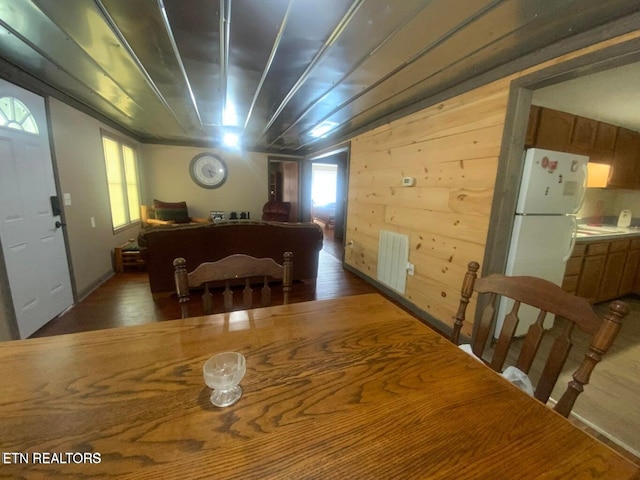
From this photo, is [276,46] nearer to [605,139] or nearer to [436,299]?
[436,299]

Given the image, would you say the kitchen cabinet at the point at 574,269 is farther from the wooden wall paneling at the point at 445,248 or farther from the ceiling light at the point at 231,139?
the ceiling light at the point at 231,139

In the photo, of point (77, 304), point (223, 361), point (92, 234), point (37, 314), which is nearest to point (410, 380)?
point (223, 361)

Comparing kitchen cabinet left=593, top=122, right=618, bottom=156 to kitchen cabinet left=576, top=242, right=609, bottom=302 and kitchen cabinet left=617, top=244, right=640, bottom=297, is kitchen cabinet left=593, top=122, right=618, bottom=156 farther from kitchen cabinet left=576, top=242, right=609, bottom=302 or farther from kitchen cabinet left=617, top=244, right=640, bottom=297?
kitchen cabinet left=617, top=244, right=640, bottom=297

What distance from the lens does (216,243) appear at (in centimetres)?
287

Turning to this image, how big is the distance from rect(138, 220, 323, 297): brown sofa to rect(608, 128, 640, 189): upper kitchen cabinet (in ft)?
11.0

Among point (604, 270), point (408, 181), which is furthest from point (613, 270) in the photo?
point (408, 181)

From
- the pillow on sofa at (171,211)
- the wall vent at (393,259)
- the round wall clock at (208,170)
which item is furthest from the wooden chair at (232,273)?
the round wall clock at (208,170)

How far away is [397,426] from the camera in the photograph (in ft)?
1.93

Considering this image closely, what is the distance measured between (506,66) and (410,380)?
7.23ft

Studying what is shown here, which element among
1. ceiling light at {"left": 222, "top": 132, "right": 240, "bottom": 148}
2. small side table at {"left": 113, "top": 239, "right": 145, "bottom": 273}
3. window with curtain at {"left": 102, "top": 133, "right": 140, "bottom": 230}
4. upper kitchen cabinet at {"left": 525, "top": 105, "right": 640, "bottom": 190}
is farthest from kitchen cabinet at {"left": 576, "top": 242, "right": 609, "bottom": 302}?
window with curtain at {"left": 102, "top": 133, "right": 140, "bottom": 230}

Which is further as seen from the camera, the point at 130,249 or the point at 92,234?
the point at 130,249

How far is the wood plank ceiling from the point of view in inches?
52.3

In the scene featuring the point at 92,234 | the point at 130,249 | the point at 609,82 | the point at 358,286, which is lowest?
the point at 358,286

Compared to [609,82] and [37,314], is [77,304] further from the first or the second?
[609,82]
